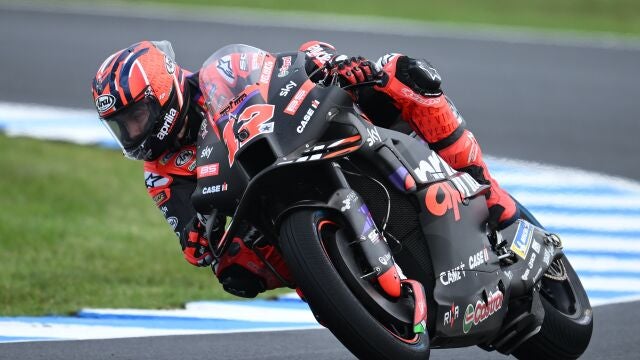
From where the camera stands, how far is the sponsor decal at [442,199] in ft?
16.3

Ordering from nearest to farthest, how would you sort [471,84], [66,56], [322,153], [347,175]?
[322,153], [347,175], [471,84], [66,56]

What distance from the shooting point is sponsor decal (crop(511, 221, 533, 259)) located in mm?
5371

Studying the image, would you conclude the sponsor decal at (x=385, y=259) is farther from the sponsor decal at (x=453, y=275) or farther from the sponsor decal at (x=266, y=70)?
the sponsor decal at (x=266, y=70)

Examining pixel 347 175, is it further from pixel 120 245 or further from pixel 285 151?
pixel 120 245

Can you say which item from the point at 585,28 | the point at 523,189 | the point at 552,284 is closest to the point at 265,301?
the point at 552,284

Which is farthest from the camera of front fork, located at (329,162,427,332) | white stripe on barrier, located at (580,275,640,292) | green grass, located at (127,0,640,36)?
green grass, located at (127,0,640,36)

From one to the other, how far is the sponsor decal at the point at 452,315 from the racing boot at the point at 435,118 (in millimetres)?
710

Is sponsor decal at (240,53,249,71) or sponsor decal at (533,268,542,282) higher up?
sponsor decal at (240,53,249,71)

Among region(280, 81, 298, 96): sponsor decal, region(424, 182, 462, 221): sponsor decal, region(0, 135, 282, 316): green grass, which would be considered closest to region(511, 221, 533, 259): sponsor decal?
region(424, 182, 462, 221): sponsor decal

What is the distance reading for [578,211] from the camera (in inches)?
382

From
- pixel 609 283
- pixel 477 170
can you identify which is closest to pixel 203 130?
pixel 477 170

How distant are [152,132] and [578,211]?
17.6 feet

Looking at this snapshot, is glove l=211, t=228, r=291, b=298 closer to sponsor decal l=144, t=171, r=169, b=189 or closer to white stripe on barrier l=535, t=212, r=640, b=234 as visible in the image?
sponsor decal l=144, t=171, r=169, b=189

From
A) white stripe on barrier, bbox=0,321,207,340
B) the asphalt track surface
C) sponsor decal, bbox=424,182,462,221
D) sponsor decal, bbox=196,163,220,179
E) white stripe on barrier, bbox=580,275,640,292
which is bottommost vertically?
the asphalt track surface
